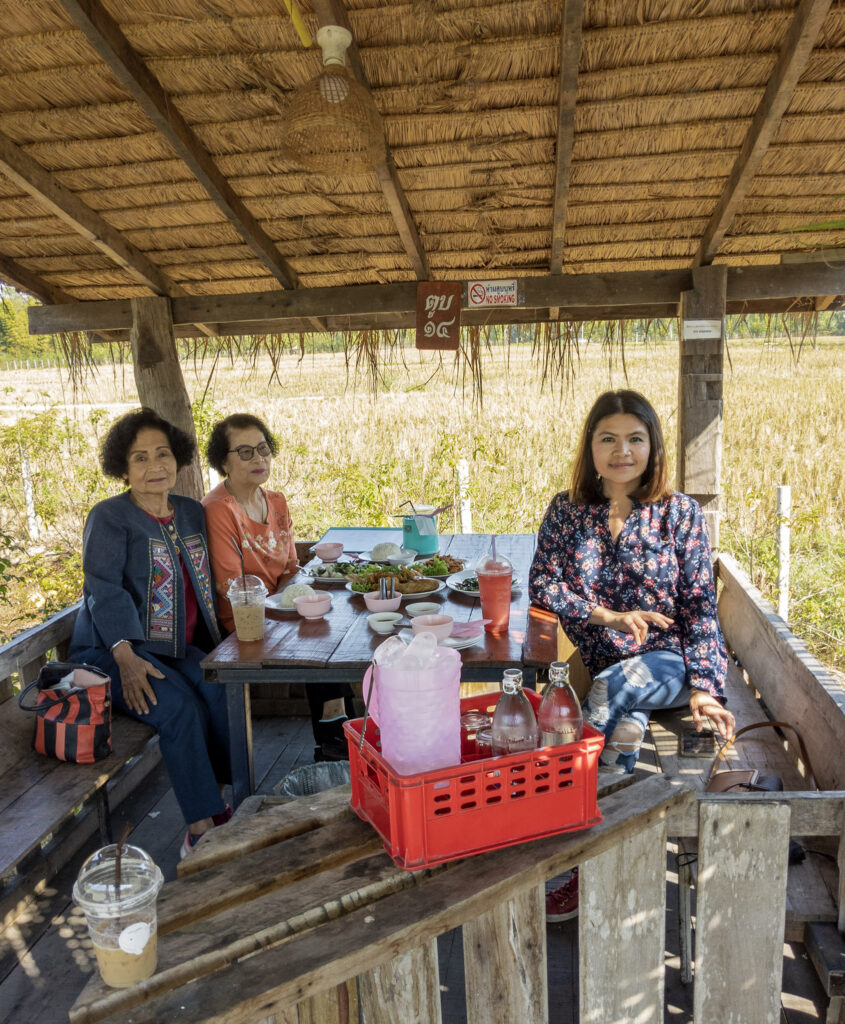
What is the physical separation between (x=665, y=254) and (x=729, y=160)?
2.60 ft

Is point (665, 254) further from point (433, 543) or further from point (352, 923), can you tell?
point (352, 923)

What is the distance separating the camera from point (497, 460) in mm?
7883

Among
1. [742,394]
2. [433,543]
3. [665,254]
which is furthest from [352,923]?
[742,394]

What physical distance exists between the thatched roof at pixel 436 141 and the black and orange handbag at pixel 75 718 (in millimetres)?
2349

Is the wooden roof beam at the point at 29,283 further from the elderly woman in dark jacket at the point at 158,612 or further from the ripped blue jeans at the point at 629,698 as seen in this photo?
the ripped blue jeans at the point at 629,698

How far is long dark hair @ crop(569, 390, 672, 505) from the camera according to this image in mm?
2854

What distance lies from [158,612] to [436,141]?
242 centimetres

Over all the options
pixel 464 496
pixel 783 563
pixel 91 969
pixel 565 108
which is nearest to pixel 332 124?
pixel 565 108

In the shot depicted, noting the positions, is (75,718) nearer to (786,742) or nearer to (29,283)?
(786,742)

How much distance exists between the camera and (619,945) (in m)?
1.49

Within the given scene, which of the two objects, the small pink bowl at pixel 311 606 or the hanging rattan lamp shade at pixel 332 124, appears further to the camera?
the small pink bowl at pixel 311 606

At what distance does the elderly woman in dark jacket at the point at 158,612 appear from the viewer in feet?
9.45

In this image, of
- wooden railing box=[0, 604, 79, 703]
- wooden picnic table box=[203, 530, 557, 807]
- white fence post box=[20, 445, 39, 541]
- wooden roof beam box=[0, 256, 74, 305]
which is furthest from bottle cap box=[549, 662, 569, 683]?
white fence post box=[20, 445, 39, 541]

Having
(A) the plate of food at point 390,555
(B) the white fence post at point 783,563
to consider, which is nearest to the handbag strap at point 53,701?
(A) the plate of food at point 390,555
